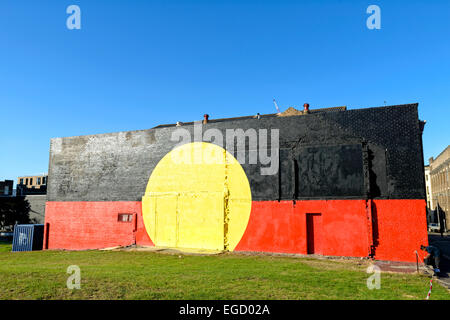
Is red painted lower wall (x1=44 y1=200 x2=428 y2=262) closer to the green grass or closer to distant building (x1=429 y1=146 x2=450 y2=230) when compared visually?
the green grass

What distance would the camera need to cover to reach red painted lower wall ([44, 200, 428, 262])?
55.1 ft

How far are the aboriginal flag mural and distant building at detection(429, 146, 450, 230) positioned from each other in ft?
129

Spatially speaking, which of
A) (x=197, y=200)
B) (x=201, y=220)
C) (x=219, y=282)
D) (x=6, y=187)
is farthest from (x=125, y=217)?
(x=6, y=187)

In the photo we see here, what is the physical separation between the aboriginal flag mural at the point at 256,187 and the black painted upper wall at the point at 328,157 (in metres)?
0.06

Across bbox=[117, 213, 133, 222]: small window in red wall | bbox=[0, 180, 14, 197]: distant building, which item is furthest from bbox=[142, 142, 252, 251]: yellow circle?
bbox=[0, 180, 14, 197]: distant building

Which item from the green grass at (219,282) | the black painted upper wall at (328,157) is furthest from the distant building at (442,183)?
the green grass at (219,282)

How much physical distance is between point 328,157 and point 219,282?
10885 mm

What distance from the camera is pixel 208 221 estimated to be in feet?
70.5

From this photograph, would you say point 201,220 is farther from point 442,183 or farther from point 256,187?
point 442,183

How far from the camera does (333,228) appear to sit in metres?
18.3

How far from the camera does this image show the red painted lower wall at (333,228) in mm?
16797
